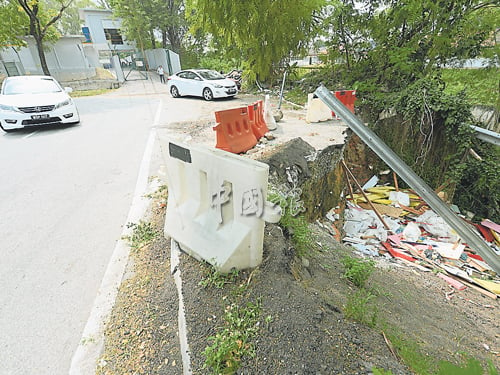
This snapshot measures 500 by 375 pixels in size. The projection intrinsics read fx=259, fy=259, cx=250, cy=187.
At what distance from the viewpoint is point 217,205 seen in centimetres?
225

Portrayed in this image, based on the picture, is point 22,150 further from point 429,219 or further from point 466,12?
point 466,12

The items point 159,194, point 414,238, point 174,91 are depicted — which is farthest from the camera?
point 174,91

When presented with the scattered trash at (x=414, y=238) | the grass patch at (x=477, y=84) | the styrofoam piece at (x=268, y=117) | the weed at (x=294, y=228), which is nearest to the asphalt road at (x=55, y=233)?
the weed at (x=294, y=228)

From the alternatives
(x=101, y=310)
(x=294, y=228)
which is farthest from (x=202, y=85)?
(x=101, y=310)

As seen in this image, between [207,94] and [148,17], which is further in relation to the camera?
[148,17]

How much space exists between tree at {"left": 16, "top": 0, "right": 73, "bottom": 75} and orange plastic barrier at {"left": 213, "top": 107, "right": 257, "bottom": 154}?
21.2 metres

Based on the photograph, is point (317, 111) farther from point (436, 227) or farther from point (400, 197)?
point (436, 227)

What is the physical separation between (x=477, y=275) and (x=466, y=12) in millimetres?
7718

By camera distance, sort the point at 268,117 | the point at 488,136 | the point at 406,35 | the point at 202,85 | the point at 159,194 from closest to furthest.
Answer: the point at 159,194
the point at 488,136
the point at 268,117
the point at 406,35
the point at 202,85

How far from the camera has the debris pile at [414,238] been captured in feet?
16.1

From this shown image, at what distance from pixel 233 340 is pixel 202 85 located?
42.6 ft

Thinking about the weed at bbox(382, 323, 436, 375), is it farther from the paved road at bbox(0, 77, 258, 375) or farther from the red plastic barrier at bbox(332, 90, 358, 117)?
the red plastic barrier at bbox(332, 90, 358, 117)

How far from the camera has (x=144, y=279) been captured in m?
2.38

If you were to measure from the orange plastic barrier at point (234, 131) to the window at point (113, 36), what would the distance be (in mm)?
37022
